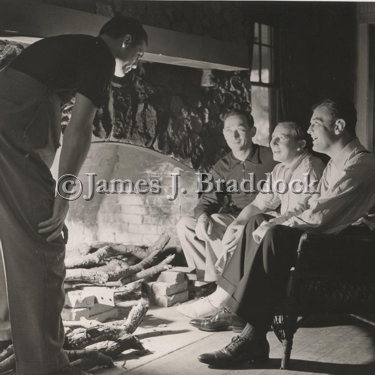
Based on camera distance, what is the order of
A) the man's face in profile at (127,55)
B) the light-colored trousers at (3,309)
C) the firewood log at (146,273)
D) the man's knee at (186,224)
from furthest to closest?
the man's knee at (186,224) < the firewood log at (146,273) < the man's face in profile at (127,55) < the light-colored trousers at (3,309)

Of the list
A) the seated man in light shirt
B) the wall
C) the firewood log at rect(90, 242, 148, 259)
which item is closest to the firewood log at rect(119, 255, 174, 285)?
the firewood log at rect(90, 242, 148, 259)

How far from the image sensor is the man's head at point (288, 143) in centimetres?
339

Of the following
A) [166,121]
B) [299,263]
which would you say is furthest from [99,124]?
[299,263]

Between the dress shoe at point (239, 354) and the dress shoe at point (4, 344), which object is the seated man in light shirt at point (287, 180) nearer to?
the dress shoe at point (239, 354)

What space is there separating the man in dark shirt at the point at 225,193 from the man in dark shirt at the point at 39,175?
5.78ft

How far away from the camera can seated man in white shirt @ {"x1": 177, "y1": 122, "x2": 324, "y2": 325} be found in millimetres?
3223

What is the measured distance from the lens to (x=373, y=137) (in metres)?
6.15

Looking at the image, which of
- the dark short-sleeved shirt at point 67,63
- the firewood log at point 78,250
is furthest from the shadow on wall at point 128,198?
the dark short-sleeved shirt at point 67,63

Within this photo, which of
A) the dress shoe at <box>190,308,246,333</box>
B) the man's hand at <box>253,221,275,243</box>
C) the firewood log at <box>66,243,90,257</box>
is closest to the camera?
the man's hand at <box>253,221,275,243</box>

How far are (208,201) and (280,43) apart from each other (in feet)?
7.29

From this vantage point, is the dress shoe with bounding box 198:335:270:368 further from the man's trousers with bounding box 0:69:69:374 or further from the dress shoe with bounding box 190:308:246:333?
the man's trousers with bounding box 0:69:69:374

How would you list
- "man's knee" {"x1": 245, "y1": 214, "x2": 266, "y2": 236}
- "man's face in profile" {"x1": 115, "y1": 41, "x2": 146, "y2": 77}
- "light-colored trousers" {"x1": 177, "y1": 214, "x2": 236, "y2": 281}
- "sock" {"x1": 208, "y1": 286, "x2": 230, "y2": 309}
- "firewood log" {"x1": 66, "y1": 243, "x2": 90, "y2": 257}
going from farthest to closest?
"firewood log" {"x1": 66, "y1": 243, "x2": 90, "y2": 257}, "light-colored trousers" {"x1": 177, "y1": 214, "x2": 236, "y2": 281}, "sock" {"x1": 208, "y1": 286, "x2": 230, "y2": 309}, "man's knee" {"x1": 245, "y1": 214, "x2": 266, "y2": 236}, "man's face in profile" {"x1": 115, "y1": 41, "x2": 146, "y2": 77}

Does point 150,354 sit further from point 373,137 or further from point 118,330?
point 373,137

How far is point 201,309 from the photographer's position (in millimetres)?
3311
